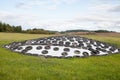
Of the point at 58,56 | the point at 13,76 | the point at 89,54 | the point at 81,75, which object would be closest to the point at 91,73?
the point at 81,75

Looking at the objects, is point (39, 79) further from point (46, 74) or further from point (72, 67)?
point (72, 67)

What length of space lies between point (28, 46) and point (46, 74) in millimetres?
14002

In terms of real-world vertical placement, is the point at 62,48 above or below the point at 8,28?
above

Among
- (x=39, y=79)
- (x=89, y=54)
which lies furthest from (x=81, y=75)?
(x=89, y=54)

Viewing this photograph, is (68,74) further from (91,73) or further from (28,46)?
(28,46)

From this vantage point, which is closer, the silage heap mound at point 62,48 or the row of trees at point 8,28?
the silage heap mound at point 62,48

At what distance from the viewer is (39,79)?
1554 centimetres

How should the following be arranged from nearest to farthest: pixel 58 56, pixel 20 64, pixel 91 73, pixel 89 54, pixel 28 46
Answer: pixel 91 73 → pixel 20 64 → pixel 58 56 → pixel 89 54 → pixel 28 46

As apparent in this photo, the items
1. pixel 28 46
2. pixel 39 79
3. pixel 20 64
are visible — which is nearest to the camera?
pixel 39 79

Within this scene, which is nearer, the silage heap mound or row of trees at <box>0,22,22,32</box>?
the silage heap mound

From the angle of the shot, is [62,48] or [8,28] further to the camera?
[8,28]

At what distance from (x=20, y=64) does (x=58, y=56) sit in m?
6.87

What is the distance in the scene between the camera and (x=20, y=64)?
787 inches

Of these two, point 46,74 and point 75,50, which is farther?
point 75,50
